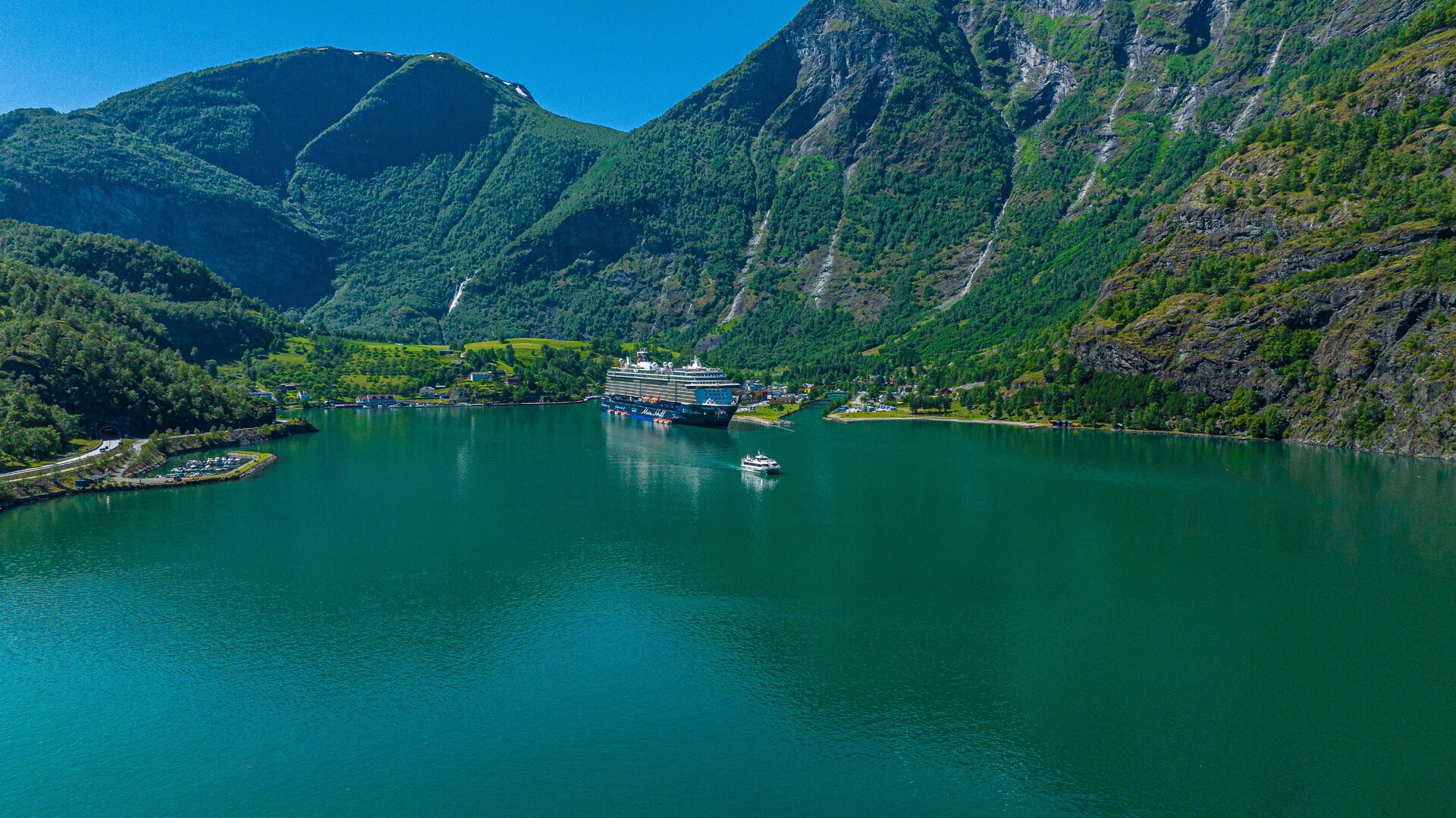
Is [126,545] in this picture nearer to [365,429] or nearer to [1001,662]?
[1001,662]

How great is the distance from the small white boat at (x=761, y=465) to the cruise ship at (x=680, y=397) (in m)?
55.1

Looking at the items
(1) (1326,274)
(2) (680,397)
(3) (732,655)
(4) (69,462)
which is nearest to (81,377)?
(4) (69,462)

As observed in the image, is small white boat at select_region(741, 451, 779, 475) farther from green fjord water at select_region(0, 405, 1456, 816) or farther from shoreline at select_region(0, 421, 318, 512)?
shoreline at select_region(0, 421, 318, 512)

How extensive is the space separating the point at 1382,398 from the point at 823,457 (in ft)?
256

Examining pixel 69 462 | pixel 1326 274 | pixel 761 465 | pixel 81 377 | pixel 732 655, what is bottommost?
pixel 732 655

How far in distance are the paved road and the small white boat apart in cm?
7523

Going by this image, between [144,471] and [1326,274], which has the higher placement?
[1326,274]

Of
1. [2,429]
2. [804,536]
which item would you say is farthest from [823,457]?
[2,429]

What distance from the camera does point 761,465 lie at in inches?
3787

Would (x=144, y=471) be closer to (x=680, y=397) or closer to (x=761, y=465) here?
(x=761, y=465)

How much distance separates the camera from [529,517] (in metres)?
72.1

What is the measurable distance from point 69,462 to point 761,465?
78.1 meters

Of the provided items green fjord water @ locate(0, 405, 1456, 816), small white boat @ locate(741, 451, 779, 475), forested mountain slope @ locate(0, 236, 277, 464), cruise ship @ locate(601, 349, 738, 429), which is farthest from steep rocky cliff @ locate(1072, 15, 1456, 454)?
forested mountain slope @ locate(0, 236, 277, 464)

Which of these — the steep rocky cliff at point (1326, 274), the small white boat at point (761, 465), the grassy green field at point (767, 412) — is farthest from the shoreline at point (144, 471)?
the steep rocky cliff at point (1326, 274)
